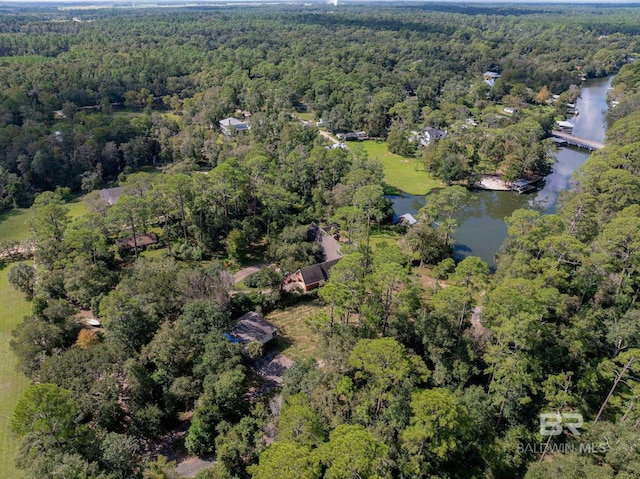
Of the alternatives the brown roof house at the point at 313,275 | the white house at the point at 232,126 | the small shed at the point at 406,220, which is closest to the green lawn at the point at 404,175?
the small shed at the point at 406,220

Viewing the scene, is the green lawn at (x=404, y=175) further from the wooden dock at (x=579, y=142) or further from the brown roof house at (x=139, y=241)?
the wooden dock at (x=579, y=142)

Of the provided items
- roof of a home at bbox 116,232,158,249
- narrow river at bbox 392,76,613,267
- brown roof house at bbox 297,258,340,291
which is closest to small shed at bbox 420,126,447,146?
narrow river at bbox 392,76,613,267

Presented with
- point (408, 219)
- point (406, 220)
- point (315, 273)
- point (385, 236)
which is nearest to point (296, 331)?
point (315, 273)

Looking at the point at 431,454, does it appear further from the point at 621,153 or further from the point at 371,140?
the point at 371,140

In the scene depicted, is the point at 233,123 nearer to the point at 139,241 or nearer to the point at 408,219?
the point at 139,241

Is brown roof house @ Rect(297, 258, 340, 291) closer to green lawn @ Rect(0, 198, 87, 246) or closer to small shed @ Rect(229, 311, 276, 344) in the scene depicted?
small shed @ Rect(229, 311, 276, 344)

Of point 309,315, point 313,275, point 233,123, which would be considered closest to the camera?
point 309,315
